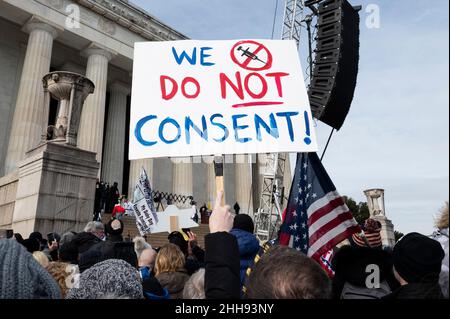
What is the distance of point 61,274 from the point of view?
283 centimetres

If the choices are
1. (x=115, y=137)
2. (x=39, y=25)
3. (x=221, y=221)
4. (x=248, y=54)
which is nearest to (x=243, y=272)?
(x=221, y=221)

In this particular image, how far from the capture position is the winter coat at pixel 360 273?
269cm

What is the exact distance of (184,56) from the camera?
392cm

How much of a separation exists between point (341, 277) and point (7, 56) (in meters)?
27.6

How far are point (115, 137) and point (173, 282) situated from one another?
2575 centimetres

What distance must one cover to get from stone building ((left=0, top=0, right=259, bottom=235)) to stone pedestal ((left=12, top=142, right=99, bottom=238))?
945 cm

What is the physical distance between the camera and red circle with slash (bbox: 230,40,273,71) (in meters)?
3.83

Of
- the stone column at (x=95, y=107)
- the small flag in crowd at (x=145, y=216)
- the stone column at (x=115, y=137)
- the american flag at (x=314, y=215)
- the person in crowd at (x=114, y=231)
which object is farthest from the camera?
the stone column at (x=115, y=137)

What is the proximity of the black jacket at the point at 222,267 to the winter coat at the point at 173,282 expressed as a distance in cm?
164

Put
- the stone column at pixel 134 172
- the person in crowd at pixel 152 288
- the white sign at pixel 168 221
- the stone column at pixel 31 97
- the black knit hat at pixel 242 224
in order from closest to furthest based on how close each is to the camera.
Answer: the person in crowd at pixel 152 288 → the black knit hat at pixel 242 224 → the white sign at pixel 168 221 → the stone column at pixel 31 97 → the stone column at pixel 134 172

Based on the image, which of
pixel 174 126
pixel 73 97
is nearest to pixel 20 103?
pixel 73 97

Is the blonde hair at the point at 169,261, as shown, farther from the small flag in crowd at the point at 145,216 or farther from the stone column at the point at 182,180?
the stone column at the point at 182,180

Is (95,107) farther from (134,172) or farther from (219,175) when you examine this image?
(219,175)

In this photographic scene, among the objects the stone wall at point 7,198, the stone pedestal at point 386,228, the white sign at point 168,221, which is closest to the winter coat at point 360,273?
the white sign at point 168,221
